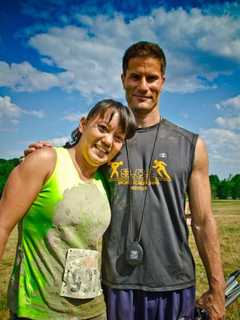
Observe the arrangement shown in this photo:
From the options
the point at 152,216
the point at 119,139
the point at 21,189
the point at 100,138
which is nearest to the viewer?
the point at 21,189

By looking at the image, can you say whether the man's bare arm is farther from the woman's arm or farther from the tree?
the tree

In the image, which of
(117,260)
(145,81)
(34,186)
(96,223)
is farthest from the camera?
(145,81)

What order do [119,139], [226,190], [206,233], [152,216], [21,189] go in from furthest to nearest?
1. [226,190]
2. [206,233]
3. [152,216]
4. [119,139]
5. [21,189]

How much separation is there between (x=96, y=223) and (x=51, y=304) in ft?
1.95

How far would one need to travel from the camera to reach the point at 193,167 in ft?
10.7

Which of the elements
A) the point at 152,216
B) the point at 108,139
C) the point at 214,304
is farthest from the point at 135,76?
the point at 214,304

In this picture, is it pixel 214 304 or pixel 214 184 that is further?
pixel 214 184

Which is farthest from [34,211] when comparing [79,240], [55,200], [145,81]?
[145,81]

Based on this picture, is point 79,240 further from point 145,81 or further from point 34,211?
point 145,81

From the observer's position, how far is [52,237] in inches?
102

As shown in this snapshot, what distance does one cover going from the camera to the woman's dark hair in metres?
2.96

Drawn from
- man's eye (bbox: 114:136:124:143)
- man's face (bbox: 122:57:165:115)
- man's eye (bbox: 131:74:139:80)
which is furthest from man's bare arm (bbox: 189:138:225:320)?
man's eye (bbox: 131:74:139:80)

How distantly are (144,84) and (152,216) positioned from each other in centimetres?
109

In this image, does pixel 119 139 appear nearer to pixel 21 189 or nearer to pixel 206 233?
pixel 21 189
